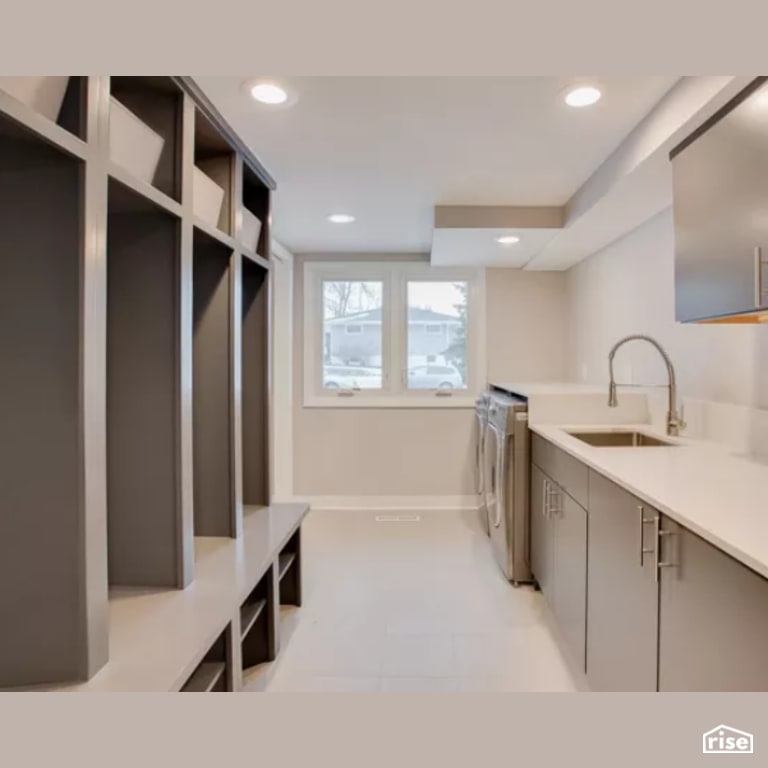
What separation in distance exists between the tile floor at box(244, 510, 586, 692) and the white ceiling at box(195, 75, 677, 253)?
212 centimetres

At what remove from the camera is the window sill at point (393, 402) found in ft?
13.9

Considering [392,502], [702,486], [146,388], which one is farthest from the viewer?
[392,502]

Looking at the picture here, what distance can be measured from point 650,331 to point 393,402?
211cm

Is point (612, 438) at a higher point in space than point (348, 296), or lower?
lower

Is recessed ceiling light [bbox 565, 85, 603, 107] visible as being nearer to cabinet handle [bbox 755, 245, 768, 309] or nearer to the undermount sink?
cabinet handle [bbox 755, 245, 768, 309]

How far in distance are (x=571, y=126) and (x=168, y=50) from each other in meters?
1.45

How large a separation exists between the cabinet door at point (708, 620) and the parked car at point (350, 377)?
324 cm

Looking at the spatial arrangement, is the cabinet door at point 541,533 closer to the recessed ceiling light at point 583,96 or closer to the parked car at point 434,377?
the recessed ceiling light at point 583,96

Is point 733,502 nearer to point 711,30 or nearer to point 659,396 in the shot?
point 711,30

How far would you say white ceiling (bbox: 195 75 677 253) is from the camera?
5.42ft

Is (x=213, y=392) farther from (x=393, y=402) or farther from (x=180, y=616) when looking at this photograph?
(x=393, y=402)

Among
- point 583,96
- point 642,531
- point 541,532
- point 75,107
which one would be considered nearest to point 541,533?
point 541,532

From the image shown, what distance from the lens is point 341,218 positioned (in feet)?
10.6

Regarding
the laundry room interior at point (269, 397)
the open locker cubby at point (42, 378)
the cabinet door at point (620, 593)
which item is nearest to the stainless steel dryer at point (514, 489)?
the laundry room interior at point (269, 397)
